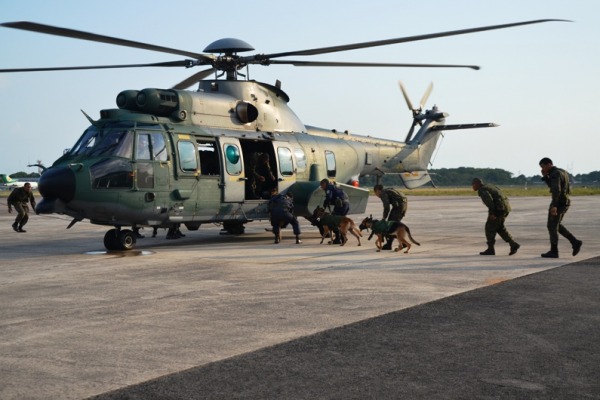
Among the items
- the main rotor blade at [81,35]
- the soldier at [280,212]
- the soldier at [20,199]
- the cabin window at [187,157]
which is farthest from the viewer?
the soldier at [20,199]

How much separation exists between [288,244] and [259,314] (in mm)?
8965

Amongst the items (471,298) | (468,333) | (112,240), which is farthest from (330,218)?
(468,333)

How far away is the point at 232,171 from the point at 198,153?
1.05 meters

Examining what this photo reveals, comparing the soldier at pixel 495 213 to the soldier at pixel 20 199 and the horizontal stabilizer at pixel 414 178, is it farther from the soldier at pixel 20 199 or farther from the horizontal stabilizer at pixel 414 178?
the soldier at pixel 20 199

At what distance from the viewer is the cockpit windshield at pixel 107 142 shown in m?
14.0

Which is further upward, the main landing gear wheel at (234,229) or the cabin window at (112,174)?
the cabin window at (112,174)

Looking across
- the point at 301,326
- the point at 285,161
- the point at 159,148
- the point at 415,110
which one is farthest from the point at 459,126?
the point at 301,326

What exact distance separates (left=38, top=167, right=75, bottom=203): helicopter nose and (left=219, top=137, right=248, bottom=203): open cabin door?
381cm

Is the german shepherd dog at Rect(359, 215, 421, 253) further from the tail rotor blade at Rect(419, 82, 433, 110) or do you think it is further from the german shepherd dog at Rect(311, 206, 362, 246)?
the tail rotor blade at Rect(419, 82, 433, 110)

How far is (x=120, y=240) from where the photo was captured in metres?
14.6

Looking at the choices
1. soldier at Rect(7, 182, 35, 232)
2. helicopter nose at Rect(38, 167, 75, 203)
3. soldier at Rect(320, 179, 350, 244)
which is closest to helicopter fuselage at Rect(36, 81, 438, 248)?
helicopter nose at Rect(38, 167, 75, 203)

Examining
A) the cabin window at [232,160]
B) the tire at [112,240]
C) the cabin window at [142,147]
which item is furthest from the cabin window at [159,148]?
the tire at [112,240]

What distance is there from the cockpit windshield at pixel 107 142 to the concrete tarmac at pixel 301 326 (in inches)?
88.3

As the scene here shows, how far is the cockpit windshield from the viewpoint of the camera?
14039mm
